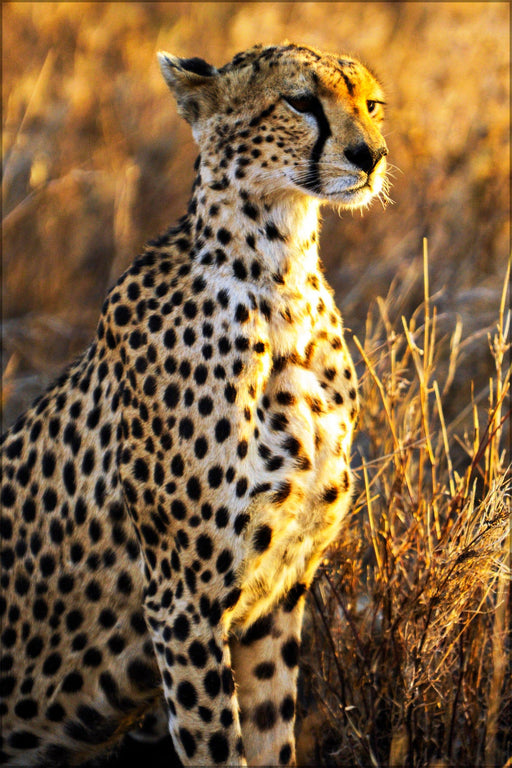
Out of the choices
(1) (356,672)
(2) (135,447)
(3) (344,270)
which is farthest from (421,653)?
(3) (344,270)

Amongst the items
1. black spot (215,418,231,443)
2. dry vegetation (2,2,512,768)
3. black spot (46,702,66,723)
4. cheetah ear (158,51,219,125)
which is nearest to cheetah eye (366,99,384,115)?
cheetah ear (158,51,219,125)

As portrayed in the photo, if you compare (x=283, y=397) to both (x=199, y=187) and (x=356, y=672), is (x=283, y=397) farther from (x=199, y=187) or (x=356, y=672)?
(x=356, y=672)

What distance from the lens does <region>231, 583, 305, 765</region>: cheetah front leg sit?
179cm

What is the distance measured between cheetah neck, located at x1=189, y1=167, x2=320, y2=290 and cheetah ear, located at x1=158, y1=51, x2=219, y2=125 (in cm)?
13

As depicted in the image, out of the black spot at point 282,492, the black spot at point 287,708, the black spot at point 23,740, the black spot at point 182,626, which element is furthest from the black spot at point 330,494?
the black spot at point 23,740

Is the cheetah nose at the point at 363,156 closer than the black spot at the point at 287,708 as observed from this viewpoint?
Yes

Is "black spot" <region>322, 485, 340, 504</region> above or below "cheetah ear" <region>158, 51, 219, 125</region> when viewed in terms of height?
below

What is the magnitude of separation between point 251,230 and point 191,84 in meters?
0.31

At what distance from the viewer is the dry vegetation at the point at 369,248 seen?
5.92 ft

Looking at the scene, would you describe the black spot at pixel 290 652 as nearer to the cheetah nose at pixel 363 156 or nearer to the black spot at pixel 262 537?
the black spot at pixel 262 537

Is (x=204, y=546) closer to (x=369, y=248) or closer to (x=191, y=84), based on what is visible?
(x=191, y=84)

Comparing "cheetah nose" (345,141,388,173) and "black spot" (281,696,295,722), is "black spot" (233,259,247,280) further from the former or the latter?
"black spot" (281,696,295,722)

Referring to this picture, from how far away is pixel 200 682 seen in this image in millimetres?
1564

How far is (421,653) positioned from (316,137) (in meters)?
0.94
